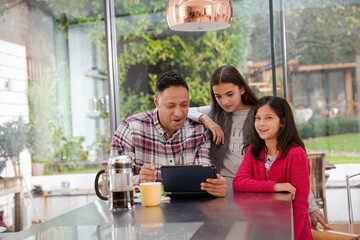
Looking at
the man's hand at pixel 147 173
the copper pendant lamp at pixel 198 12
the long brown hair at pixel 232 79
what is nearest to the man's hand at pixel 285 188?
the man's hand at pixel 147 173

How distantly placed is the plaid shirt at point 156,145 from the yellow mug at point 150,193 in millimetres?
725

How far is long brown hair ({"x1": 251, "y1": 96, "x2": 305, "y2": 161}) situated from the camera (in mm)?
2221

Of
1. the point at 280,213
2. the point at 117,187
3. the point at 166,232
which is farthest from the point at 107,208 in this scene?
the point at 280,213

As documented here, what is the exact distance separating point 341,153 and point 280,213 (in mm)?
2623

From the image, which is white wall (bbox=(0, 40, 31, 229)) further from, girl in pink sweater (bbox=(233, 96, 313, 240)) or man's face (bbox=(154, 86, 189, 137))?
girl in pink sweater (bbox=(233, 96, 313, 240))

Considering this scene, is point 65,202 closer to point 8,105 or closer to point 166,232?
point 8,105

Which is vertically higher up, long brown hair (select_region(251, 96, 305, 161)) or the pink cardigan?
long brown hair (select_region(251, 96, 305, 161))

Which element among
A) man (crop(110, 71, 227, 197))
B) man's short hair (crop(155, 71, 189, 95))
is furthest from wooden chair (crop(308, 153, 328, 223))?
man's short hair (crop(155, 71, 189, 95))

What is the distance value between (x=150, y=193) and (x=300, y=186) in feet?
2.43

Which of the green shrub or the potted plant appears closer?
the green shrub

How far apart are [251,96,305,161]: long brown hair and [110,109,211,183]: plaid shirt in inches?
13.9

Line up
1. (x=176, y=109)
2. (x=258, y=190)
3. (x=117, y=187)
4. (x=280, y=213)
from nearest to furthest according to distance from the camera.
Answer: (x=280, y=213)
(x=117, y=187)
(x=258, y=190)
(x=176, y=109)

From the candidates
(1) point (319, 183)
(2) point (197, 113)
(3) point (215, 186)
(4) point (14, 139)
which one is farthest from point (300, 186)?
(4) point (14, 139)

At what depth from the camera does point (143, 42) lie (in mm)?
4277
